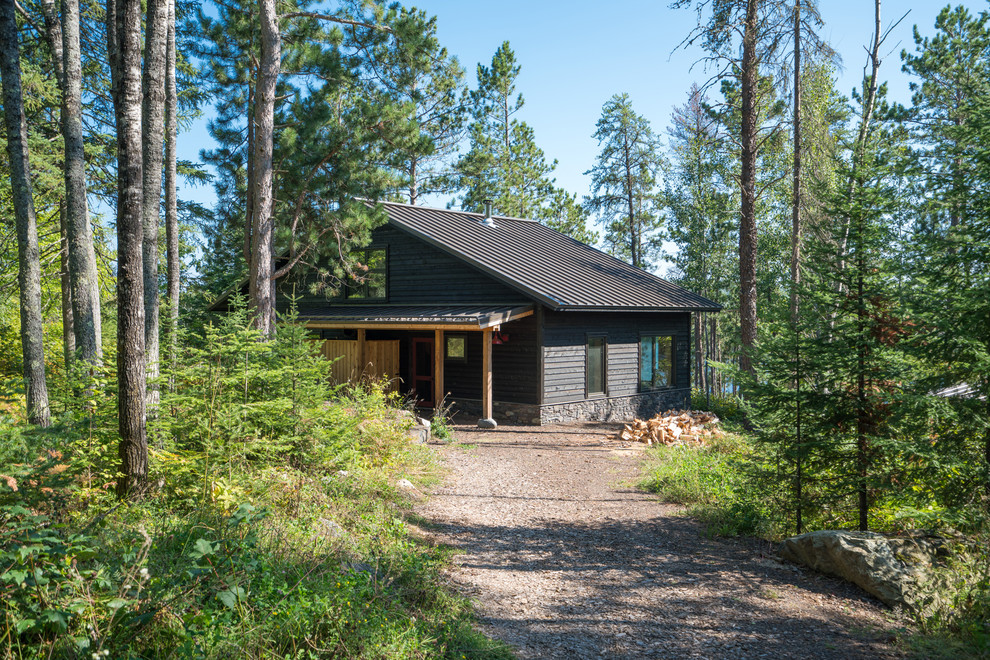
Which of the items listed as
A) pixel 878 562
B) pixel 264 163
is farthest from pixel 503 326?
pixel 878 562

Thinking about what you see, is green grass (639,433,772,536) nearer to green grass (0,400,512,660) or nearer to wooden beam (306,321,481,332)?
green grass (0,400,512,660)

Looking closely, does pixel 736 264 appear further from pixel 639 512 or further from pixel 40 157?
pixel 40 157

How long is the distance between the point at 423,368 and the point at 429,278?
2.79 meters

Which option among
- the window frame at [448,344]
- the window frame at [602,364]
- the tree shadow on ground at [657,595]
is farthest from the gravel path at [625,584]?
the window frame at [448,344]

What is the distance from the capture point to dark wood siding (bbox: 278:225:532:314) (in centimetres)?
1759

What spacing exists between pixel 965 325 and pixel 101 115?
1777cm

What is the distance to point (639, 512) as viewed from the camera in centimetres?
903

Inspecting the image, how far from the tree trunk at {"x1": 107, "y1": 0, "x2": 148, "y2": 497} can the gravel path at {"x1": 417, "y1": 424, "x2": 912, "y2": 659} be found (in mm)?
3427

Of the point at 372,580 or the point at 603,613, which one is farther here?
the point at 603,613

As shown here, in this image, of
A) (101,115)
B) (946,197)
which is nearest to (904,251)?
(946,197)

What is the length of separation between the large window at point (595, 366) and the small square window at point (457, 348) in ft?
11.8

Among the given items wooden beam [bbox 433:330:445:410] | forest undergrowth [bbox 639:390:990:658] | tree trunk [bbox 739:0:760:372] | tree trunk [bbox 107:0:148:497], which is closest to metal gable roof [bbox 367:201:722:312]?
wooden beam [bbox 433:330:445:410]

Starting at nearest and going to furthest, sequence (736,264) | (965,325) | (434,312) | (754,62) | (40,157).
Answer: (965,325) < (40,157) < (754,62) < (434,312) < (736,264)

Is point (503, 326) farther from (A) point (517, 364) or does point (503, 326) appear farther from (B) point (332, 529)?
(B) point (332, 529)
